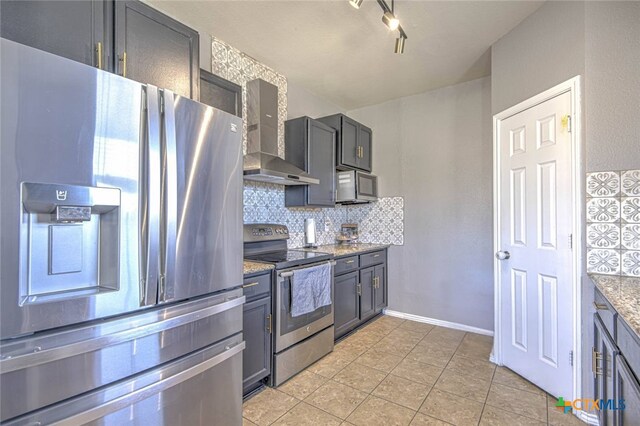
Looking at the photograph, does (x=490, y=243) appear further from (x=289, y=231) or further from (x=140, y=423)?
(x=140, y=423)

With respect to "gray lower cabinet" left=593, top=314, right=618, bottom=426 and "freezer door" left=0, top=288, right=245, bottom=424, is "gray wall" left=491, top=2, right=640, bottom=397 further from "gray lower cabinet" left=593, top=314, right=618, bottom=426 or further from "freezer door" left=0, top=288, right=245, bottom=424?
→ "freezer door" left=0, top=288, right=245, bottom=424

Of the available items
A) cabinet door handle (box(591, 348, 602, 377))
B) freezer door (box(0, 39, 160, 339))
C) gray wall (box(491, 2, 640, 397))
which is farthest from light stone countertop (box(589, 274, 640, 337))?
freezer door (box(0, 39, 160, 339))

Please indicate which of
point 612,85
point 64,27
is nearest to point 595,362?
point 612,85

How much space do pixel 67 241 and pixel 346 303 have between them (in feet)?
8.15

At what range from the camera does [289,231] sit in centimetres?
320

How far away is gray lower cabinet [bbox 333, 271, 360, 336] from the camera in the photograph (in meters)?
2.91

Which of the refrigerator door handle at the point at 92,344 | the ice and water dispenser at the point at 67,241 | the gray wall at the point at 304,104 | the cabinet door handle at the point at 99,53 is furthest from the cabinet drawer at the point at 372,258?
the cabinet door handle at the point at 99,53

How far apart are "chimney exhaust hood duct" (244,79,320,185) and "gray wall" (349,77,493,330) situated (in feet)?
4.62

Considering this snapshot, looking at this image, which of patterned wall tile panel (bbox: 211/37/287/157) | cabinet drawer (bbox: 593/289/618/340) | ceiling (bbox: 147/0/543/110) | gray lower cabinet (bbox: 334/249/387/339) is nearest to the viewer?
cabinet drawer (bbox: 593/289/618/340)

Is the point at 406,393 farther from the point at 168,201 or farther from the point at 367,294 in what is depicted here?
the point at 168,201

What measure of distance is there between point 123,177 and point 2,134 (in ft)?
1.05

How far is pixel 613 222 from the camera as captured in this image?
5.57ft

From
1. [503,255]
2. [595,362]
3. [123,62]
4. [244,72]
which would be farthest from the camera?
[244,72]

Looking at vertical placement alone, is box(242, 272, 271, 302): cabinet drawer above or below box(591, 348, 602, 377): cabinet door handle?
above
